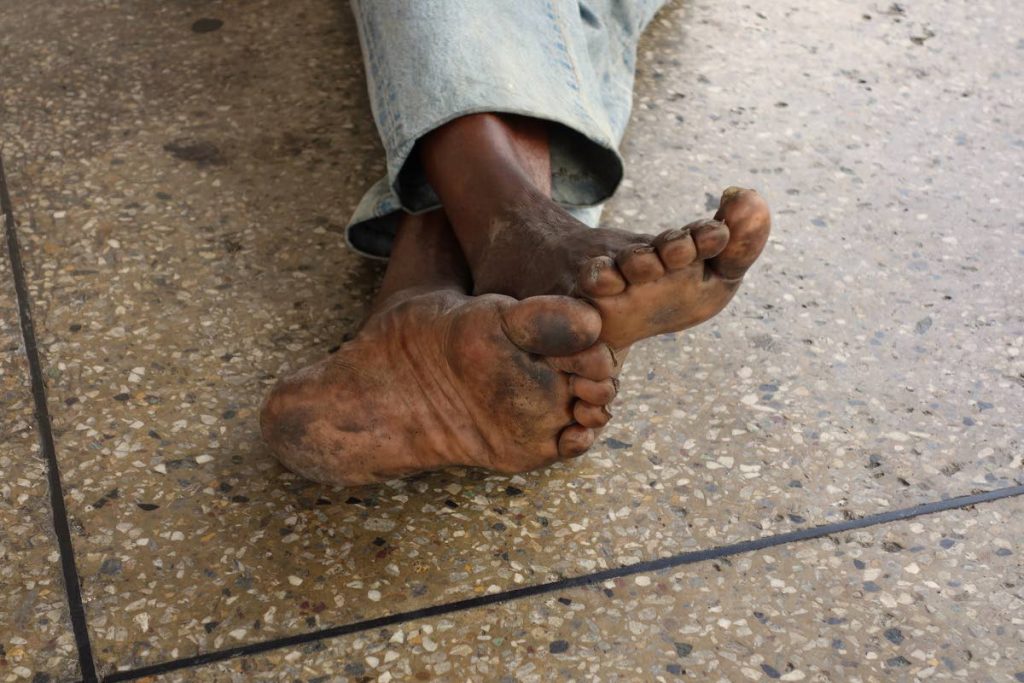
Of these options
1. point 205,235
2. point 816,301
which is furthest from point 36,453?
point 816,301

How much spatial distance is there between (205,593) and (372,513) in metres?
0.18

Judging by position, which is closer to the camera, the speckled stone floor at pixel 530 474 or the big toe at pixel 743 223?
the big toe at pixel 743 223

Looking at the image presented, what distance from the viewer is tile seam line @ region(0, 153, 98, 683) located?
1009 millimetres

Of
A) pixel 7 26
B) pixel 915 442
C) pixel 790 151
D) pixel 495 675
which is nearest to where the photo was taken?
pixel 495 675

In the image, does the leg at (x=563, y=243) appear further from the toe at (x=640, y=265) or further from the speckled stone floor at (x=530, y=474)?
the speckled stone floor at (x=530, y=474)

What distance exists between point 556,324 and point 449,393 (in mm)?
155

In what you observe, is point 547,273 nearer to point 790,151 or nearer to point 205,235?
point 205,235

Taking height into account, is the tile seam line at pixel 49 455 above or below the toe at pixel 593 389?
below

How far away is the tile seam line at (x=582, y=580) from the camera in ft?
3.26

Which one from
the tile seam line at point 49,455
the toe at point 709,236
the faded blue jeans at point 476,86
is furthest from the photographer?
the faded blue jeans at point 476,86

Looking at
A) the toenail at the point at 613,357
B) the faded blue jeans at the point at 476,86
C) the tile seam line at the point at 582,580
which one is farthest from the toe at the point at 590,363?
the faded blue jeans at the point at 476,86

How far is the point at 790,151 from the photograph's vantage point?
1717mm

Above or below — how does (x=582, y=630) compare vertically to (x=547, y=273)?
below

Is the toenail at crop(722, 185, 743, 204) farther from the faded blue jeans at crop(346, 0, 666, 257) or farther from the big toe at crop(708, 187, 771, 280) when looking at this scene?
the faded blue jeans at crop(346, 0, 666, 257)
